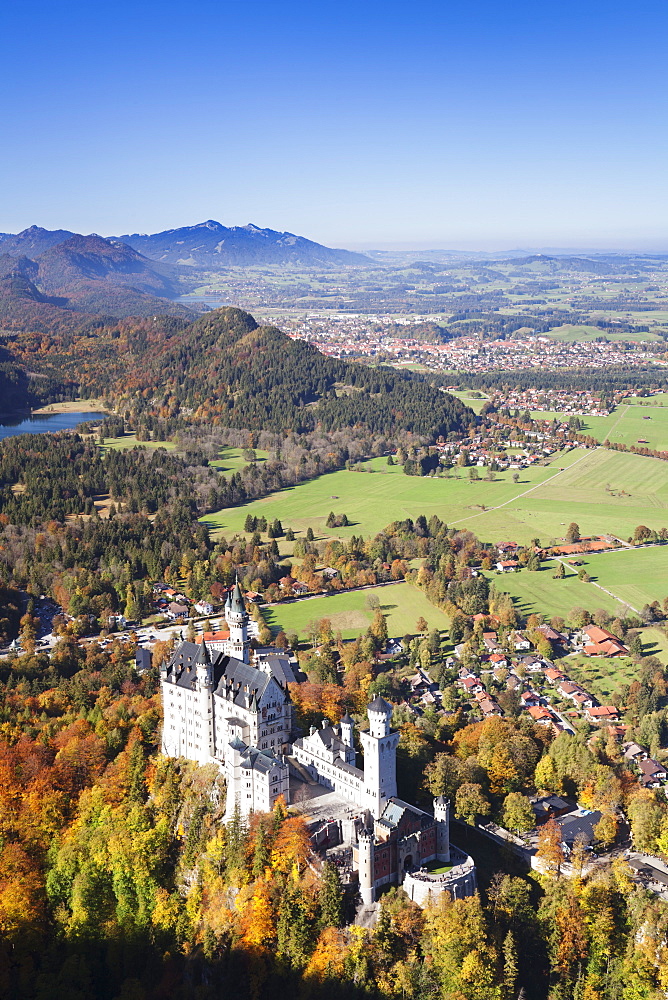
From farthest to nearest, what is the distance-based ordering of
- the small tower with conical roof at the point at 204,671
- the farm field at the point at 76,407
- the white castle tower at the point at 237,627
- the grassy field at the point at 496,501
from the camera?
the farm field at the point at 76,407
the grassy field at the point at 496,501
the white castle tower at the point at 237,627
the small tower with conical roof at the point at 204,671

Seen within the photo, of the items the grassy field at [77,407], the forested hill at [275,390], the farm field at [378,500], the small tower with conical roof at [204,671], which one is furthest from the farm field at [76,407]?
the small tower with conical roof at [204,671]

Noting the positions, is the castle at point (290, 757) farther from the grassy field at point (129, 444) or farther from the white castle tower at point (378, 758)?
the grassy field at point (129, 444)

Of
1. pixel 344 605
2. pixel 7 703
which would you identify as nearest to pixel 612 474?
pixel 344 605

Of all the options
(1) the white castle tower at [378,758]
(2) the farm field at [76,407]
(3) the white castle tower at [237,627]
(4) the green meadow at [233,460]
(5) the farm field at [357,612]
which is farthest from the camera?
(2) the farm field at [76,407]

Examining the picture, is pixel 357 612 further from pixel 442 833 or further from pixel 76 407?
pixel 76 407

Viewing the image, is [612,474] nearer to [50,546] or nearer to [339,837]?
[50,546]

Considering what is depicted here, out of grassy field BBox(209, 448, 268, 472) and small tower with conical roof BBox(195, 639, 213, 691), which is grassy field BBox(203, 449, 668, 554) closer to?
grassy field BBox(209, 448, 268, 472)
